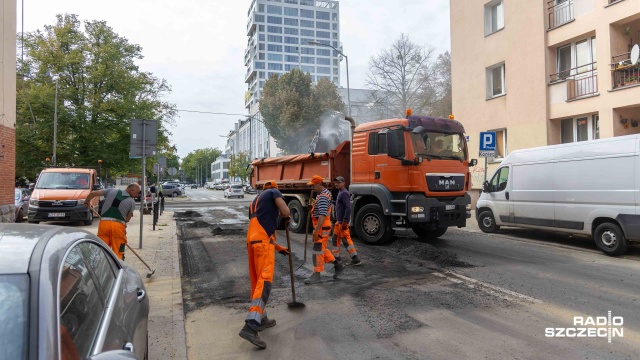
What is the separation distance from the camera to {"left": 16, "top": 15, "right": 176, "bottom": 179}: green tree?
24781 mm

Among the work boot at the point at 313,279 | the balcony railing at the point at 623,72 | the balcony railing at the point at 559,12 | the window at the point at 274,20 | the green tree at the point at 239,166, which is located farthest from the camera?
the window at the point at 274,20

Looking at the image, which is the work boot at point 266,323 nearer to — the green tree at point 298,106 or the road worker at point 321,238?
the road worker at point 321,238

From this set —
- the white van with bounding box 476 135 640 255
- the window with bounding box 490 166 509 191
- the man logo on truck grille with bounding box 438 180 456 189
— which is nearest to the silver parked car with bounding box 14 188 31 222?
the man logo on truck grille with bounding box 438 180 456 189

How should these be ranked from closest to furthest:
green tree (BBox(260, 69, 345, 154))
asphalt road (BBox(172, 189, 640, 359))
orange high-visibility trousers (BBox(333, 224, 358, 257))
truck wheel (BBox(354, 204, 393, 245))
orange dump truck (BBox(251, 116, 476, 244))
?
asphalt road (BBox(172, 189, 640, 359)) → orange high-visibility trousers (BBox(333, 224, 358, 257)) → orange dump truck (BBox(251, 116, 476, 244)) → truck wheel (BBox(354, 204, 393, 245)) → green tree (BBox(260, 69, 345, 154))

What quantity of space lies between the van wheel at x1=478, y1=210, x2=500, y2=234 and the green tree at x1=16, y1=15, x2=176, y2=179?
22.2 m

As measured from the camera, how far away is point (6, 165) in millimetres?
13414

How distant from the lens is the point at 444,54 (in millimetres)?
39969

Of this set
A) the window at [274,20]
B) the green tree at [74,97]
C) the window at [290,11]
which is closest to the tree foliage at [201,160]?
the window at [274,20]

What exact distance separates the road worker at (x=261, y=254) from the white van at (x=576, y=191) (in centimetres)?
735

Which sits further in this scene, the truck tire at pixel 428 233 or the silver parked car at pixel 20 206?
the silver parked car at pixel 20 206

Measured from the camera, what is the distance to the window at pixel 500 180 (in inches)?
454

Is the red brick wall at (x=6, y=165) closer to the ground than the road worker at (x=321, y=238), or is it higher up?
higher up

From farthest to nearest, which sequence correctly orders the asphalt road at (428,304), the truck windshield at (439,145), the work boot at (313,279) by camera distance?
the truck windshield at (439,145) → the work boot at (313,279) → the asphalt road at (428,304)

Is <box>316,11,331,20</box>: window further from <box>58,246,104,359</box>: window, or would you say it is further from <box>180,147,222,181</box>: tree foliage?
<box>58,246,104,359</box>: window
